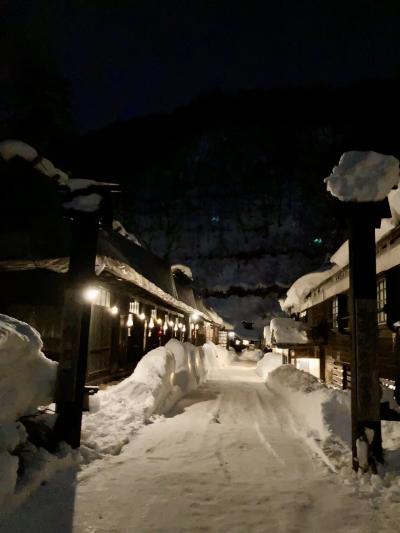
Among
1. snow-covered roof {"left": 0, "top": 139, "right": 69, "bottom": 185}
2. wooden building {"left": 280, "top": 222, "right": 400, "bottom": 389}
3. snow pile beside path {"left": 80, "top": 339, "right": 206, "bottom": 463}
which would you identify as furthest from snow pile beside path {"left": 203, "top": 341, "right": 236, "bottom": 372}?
snow-covered roof {"left": 0, "top": 139, "right": 69, "bottom": 185}

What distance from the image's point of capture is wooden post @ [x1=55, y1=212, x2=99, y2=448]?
6.39m

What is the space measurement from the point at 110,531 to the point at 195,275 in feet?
201

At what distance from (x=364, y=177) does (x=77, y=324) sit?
19.0ft

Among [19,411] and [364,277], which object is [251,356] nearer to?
[364,277]

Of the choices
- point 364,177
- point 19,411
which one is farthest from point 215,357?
point 19,411

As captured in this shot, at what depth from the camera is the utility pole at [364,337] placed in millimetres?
5773

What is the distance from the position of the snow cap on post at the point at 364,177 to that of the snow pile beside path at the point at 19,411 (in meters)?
5.68

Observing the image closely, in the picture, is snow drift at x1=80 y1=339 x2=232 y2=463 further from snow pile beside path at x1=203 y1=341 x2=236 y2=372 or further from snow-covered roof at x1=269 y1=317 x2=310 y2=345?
snow pile beside path at x1=203 y1=341 x2=236 y2=372

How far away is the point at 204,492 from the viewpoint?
496 cm

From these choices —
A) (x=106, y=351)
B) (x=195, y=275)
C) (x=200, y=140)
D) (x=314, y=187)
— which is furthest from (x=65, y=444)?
(x=200, y=140)

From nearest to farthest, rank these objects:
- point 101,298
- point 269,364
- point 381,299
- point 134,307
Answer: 1. point 381,299
2. point 101,298
3. point 134,307
4. point 269,364

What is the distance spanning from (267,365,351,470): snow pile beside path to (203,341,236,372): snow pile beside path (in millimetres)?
11516

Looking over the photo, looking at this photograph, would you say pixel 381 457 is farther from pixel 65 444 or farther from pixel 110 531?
pixel 65 444

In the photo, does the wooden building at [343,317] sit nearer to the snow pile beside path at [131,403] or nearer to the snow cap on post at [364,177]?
the snow cap on post at [364,177]
